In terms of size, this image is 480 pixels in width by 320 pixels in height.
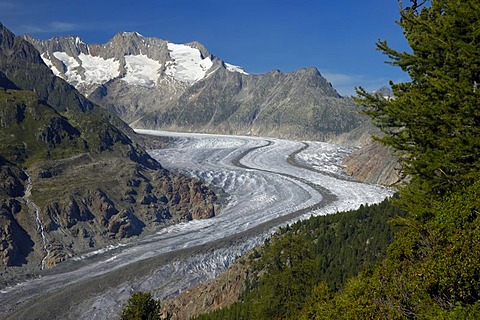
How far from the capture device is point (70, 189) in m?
89.3

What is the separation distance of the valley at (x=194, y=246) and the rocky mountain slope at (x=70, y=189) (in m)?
5.82

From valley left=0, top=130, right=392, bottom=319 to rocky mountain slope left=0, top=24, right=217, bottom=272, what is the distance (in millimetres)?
5820

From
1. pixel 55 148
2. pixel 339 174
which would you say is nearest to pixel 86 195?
pixel 55 148

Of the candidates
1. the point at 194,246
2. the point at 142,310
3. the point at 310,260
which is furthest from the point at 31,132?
the point at 310,260

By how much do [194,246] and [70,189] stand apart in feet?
109

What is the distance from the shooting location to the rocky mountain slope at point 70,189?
75.2 m

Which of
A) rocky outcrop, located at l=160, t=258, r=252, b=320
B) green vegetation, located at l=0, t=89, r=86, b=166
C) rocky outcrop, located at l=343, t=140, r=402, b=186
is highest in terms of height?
green vegetation, located at l=0, t=89, r=86, b=166

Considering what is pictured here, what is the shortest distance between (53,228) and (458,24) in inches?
3037

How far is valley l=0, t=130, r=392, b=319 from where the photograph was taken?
2156 inches

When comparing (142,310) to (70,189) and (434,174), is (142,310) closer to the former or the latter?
(434,174)

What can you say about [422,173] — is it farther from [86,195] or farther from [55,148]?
[55,148]

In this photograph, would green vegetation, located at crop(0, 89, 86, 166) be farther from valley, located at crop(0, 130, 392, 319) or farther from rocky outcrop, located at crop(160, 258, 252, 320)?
rocky outcrop, located at crop(160, 258, 252, 320)

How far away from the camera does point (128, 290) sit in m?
56.3

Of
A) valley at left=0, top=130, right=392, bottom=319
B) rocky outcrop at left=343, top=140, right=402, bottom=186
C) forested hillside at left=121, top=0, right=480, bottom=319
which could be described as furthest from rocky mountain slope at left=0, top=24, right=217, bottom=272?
forested hillside at left=121, top=0, right=480, bottom=319
